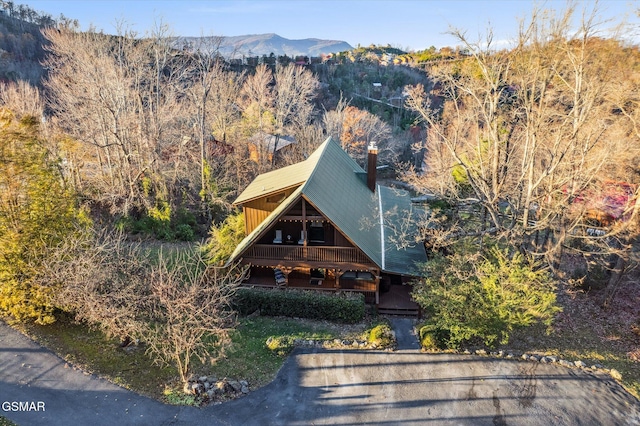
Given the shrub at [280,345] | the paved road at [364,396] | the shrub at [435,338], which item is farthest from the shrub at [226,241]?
the shrub at [435,338]

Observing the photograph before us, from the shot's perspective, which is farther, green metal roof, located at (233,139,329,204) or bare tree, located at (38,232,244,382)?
green metal roof, located at (233,139,329,204)

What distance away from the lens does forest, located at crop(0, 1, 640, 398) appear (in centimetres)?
1507

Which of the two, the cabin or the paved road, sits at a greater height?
the cabin

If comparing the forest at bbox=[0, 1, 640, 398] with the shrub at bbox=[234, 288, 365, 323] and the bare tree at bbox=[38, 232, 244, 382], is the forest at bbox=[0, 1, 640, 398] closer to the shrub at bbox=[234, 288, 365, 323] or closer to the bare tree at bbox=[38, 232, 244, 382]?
the bare tree at bbox=[38, 232, 244, 382]

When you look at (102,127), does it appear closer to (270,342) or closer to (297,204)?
(297,204)

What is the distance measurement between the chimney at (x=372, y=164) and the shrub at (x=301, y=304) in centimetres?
887

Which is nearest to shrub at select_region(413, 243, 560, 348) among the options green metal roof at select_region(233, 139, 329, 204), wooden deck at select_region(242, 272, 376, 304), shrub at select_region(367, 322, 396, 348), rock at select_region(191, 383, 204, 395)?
shrub at select_region(367, 322, 396, 348)

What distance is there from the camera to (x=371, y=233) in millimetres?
21188

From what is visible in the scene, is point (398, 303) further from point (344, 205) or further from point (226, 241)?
point (226, 241)

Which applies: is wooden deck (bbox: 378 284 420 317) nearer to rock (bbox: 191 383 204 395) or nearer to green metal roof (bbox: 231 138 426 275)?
green metal roof (bbox: 231 138 426 275)

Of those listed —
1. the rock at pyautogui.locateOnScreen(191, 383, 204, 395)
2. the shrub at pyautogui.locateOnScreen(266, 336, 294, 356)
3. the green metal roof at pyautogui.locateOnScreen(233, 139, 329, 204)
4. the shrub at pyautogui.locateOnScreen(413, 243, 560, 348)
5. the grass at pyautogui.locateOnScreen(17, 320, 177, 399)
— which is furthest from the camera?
the green metal roof at pyautogui.locateOnScreen(233, 139, 329, 204)

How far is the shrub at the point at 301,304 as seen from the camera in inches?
719

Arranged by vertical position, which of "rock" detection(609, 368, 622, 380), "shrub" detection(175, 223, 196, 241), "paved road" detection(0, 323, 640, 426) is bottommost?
"paved road" detection(0, 323, 640, 426)

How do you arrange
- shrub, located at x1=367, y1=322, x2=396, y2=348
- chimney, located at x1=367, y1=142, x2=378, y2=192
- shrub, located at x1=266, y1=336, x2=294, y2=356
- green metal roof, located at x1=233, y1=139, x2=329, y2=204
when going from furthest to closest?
chimney, located at x1=367, y1=142, x2=378, y2=192 < green metal roof, located at x1=233, y1=139, x2=329, y2=204 < shrub, located at x1=367, y1=322, x2=396, y2=348 < shrub, located at x1=266, y1=336, x2=294, y2=356
